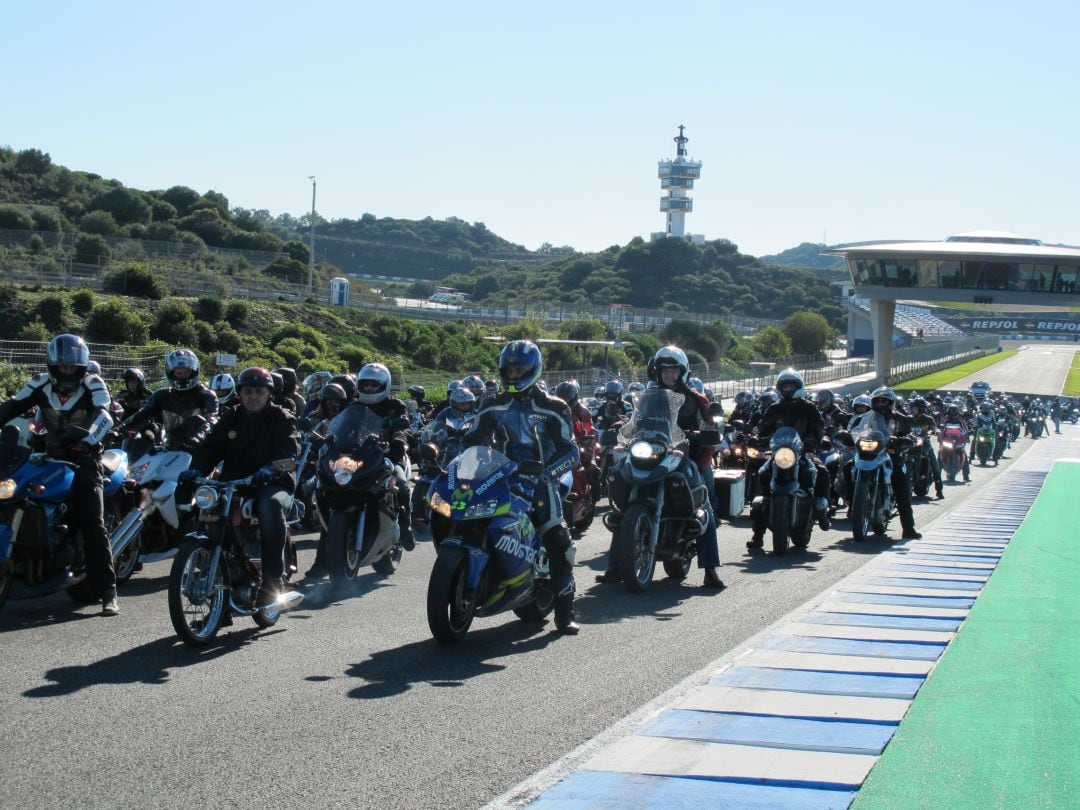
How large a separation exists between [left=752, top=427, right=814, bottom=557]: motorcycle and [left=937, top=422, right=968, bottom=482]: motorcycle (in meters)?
16.7

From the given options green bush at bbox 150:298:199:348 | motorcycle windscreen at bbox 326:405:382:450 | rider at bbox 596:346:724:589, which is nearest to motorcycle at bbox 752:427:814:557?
rider at bbox 596:346:724:589

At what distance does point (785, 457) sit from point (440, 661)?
687cm

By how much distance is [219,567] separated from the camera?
8.05 m

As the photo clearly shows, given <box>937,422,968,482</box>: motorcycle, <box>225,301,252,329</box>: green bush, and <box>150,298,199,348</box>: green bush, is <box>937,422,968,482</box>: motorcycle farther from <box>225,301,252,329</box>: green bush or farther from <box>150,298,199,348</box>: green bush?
<box>225,301,252,329</box>: green bush

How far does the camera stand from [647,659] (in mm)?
7992

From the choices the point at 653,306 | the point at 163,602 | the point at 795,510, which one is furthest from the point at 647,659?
the point at 653,306

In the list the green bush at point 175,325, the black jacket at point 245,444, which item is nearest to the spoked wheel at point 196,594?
the black jacket at point 245,444

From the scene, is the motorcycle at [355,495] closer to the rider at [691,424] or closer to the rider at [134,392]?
the rider at [691,424]

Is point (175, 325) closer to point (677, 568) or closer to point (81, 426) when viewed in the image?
point (677, 568)

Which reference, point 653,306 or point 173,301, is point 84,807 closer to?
point 173,301

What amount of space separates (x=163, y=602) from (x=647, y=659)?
3986 mm

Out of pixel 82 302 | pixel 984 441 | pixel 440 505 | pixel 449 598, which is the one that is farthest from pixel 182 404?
pixel 82 302

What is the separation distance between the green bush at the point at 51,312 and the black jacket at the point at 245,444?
33007 mm

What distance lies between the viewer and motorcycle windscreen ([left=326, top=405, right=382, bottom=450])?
34.6ft
